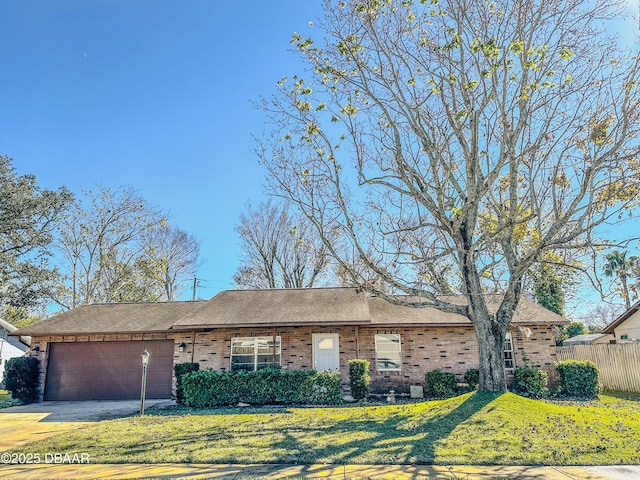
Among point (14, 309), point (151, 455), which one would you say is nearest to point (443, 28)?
point (151, 455)

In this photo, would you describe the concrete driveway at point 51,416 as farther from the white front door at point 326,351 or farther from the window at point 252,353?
the white front door at point 326,351

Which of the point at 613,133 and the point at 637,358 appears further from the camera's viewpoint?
the point at 637,358

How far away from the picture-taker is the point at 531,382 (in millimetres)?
12883

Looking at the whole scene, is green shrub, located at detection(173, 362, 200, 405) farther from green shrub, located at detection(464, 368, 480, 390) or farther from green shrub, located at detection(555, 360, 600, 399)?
green shrub, located at detection(555, 360, 600, 399)

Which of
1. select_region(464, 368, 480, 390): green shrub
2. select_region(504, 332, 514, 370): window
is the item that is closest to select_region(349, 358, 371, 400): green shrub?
select_region(464, 368, 480, 390): green shrub

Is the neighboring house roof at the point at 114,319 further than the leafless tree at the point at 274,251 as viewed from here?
No

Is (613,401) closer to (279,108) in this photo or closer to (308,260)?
(279,108)

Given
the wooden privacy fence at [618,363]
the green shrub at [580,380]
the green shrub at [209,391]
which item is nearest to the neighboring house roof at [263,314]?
the green shrub at [580,380]

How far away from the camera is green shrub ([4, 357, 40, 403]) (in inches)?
555

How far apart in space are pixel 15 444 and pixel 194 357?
7027 millimetres

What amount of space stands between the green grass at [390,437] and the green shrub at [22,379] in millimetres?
6967

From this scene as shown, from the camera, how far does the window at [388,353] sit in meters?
14.3

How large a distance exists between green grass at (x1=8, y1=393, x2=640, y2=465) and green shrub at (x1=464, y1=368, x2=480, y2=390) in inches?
167

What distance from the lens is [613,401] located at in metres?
11.9
